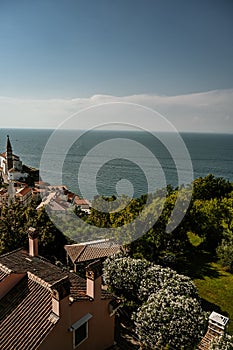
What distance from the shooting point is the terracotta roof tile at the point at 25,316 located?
6.66 meters

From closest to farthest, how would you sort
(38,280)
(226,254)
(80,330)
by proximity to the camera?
1. (80,330)
2. (38,280)
3. (226,254)

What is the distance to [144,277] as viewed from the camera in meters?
11.0

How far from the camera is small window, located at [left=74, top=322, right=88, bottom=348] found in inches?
305

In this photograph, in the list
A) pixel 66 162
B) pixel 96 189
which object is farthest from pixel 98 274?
pixel 66 162

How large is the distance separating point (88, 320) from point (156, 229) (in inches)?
317

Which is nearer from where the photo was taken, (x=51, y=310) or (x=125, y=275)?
(x=51, y=310)

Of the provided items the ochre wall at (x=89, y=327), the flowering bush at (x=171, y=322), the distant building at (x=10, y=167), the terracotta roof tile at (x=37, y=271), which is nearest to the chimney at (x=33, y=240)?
the terracotta roof tile at (x=37, y=271)

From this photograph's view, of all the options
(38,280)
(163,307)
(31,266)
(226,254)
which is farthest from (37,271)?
(226,254)

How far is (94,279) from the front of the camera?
26.4 feet

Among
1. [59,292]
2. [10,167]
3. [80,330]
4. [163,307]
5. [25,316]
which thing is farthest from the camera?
[10,167]

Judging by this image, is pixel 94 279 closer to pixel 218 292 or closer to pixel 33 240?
pixel 33 240

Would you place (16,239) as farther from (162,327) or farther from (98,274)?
(162,327)

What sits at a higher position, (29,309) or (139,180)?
(29,309)

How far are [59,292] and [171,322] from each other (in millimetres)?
4099
